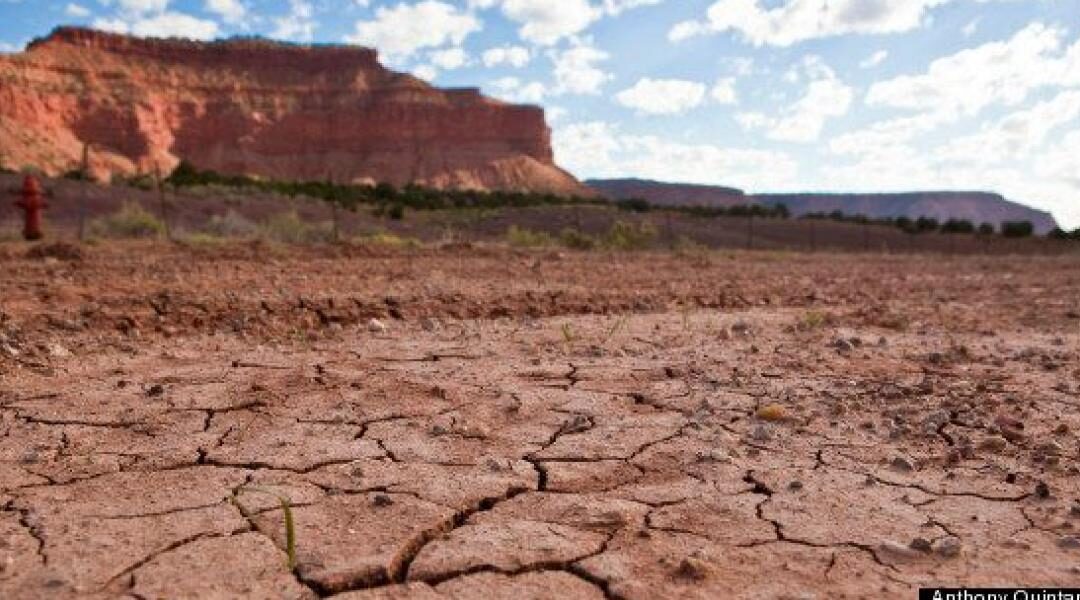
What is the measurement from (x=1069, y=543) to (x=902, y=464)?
2.04ft

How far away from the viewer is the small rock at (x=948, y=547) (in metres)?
2.06

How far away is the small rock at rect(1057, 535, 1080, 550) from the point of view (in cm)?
210

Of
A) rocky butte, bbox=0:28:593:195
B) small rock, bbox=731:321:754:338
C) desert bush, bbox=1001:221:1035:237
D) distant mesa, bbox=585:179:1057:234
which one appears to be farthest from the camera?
distant mesa, bbox=585:179:1057:234

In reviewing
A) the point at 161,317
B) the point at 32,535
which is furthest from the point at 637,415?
the point at 161,317

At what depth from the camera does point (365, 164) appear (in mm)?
80750

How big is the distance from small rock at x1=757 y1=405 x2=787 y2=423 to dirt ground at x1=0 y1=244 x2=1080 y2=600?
12mm

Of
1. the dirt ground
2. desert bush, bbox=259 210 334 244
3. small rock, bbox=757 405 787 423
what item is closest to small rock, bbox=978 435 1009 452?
the dirt ground

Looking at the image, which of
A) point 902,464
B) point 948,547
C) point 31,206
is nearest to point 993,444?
point 902,464

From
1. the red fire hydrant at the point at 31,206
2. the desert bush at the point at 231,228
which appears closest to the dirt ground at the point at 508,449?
the red fire hydrant at the point at 31,206

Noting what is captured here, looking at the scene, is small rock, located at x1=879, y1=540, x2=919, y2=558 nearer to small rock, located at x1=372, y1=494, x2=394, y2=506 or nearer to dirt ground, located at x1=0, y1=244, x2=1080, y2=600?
dirt ground, located at x1=0, y1=244, x2=1080, y2=600

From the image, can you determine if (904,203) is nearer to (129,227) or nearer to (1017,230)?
(1017,230)

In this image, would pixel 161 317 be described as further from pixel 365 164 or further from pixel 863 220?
pixel 365 164

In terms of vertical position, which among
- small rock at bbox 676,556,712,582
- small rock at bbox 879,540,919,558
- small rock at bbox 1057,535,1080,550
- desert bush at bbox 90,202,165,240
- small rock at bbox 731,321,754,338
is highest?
desert bush at bbox 90,202,165,240

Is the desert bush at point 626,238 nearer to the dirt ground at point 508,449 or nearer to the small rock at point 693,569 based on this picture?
the dirt ground at point 508,449
